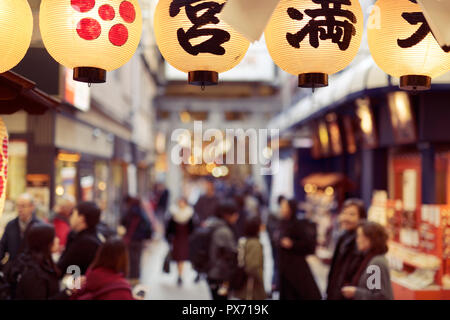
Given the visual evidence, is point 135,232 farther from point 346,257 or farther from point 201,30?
point 201,30

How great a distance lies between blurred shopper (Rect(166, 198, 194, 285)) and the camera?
12352 mm

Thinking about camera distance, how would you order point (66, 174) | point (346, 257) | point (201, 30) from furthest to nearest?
point (66, 174) → point (346, 257) → point (201, 30)

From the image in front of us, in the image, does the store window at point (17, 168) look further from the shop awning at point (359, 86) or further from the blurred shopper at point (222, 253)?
the shop awning at point (359, 86)

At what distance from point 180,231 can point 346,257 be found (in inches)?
270

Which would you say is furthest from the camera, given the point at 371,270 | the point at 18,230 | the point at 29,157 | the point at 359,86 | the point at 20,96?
the point at 359,86

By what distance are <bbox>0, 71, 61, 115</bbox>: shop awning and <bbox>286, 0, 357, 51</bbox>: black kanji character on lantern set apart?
7.65ft

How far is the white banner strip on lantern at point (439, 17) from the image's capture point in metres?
3.69

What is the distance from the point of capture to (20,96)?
200 inches

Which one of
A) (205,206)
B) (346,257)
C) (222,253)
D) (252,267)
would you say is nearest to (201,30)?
(346,257)

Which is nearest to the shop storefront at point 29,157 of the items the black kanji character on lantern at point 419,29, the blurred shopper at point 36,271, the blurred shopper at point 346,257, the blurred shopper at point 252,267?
the blurred shopper at point 36,271

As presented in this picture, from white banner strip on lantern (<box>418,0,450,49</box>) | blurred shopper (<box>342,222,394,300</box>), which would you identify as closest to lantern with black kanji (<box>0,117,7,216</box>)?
blurred shopper (<box>342,222,394,300</box>)

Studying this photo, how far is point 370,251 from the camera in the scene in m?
5.66

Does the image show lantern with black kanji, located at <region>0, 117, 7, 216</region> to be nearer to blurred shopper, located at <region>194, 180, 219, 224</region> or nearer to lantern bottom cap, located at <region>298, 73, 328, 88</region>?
lantern bottom cap, located at <region>298, 73, 328, 88</region>

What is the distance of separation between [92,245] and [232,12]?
148 inches
